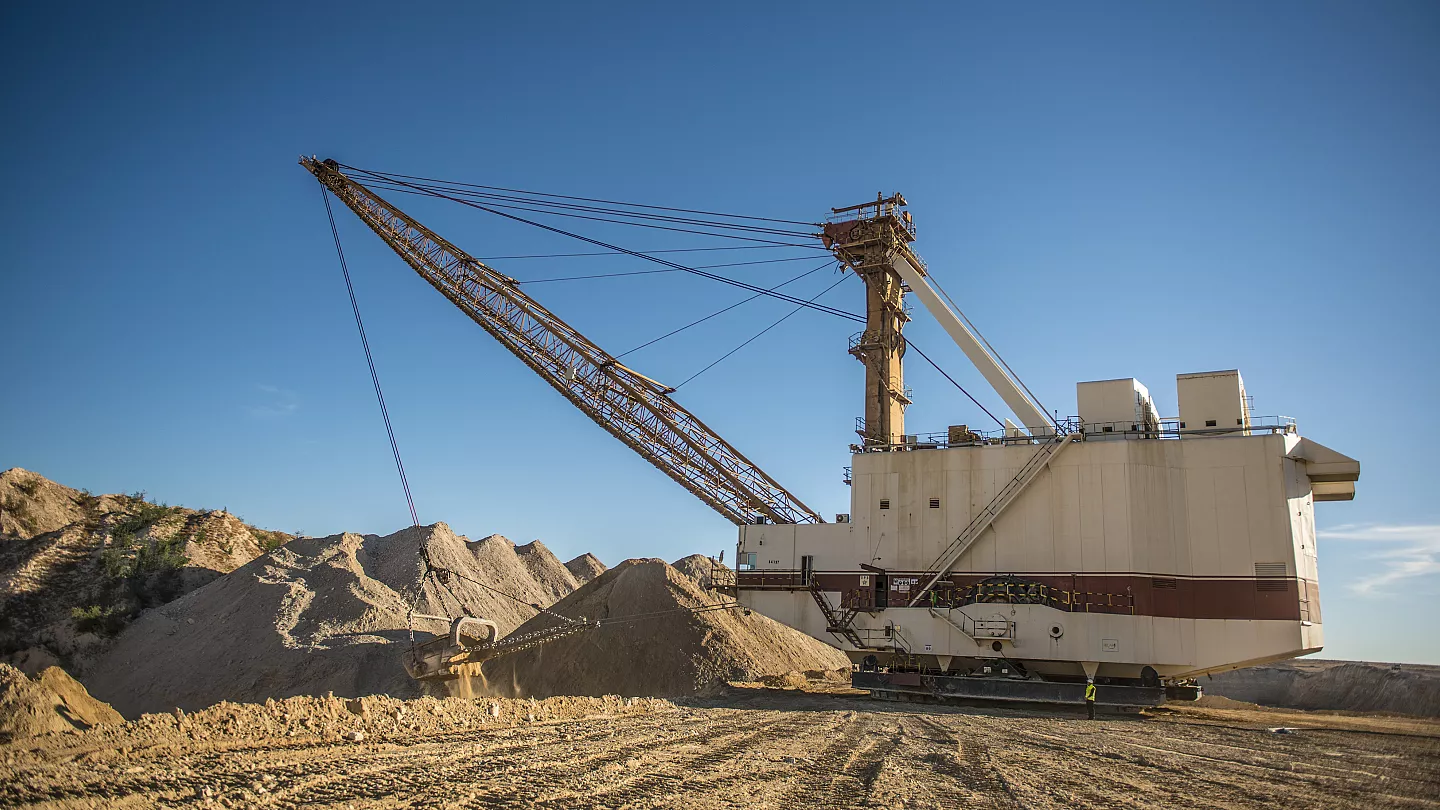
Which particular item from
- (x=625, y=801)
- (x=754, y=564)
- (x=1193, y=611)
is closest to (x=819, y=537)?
(x=754, y=564)

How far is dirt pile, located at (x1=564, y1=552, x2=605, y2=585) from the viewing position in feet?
173

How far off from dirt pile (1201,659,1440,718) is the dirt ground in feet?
67.0

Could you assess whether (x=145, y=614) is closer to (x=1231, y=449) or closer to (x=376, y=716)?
(x=376, y=716)

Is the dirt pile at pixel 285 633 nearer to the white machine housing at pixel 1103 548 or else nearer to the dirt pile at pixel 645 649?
the dirt pile at pixel 645 649

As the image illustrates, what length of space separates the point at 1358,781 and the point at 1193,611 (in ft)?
36.4

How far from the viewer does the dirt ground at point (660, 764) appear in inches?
282

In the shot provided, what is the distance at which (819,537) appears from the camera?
24.6m

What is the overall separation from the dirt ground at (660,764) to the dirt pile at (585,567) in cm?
3894

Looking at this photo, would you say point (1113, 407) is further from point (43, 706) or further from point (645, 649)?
point (43, 706)

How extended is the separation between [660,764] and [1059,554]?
1551cm

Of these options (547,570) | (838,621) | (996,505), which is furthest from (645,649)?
(547,570)

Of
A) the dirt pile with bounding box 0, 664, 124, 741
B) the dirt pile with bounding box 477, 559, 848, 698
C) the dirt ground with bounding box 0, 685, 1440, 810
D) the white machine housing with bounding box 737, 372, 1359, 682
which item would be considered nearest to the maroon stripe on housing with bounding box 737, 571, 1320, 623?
the white machine housing with bounding box 737, 372, 1359, 682

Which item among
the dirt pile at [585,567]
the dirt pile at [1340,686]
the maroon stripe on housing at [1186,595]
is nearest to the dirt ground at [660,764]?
the maroon stripe on housing at [1186,595]

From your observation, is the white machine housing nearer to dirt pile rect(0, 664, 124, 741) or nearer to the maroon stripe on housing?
the maroon stripe on housing
